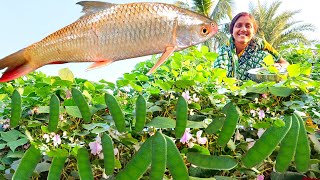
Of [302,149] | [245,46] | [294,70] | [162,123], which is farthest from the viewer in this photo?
[245,46]

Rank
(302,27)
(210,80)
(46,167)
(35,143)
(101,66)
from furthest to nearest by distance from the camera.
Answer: (302,27) < (210,80) < (46,167) < (35,143) < (101,66)

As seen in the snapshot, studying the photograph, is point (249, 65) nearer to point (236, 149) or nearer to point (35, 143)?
point (236, 149)

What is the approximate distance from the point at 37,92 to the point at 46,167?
0.57 feet

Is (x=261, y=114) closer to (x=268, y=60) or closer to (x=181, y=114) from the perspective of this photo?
(x=268, y=60)

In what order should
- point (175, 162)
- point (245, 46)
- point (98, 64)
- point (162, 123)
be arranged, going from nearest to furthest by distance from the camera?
point (98, 64) < point (175, 162) < point (162, 123) < point (245, 46)

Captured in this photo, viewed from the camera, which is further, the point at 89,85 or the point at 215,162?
the point at 89,85

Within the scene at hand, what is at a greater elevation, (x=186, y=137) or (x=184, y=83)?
(x=184, y=83)

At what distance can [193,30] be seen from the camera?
702mm

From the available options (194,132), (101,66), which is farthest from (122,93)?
(101,66)

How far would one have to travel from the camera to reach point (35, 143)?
0.92 m

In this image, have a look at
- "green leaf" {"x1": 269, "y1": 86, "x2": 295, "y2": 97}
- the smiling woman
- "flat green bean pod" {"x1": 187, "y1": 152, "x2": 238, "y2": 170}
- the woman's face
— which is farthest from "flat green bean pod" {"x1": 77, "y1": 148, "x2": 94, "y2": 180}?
the woman's face

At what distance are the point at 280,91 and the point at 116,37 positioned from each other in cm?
60

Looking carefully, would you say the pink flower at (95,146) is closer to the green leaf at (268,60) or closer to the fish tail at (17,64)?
the fish tail at (17,64)

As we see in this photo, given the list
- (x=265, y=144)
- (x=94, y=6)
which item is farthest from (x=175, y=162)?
(x=94, y=6)
